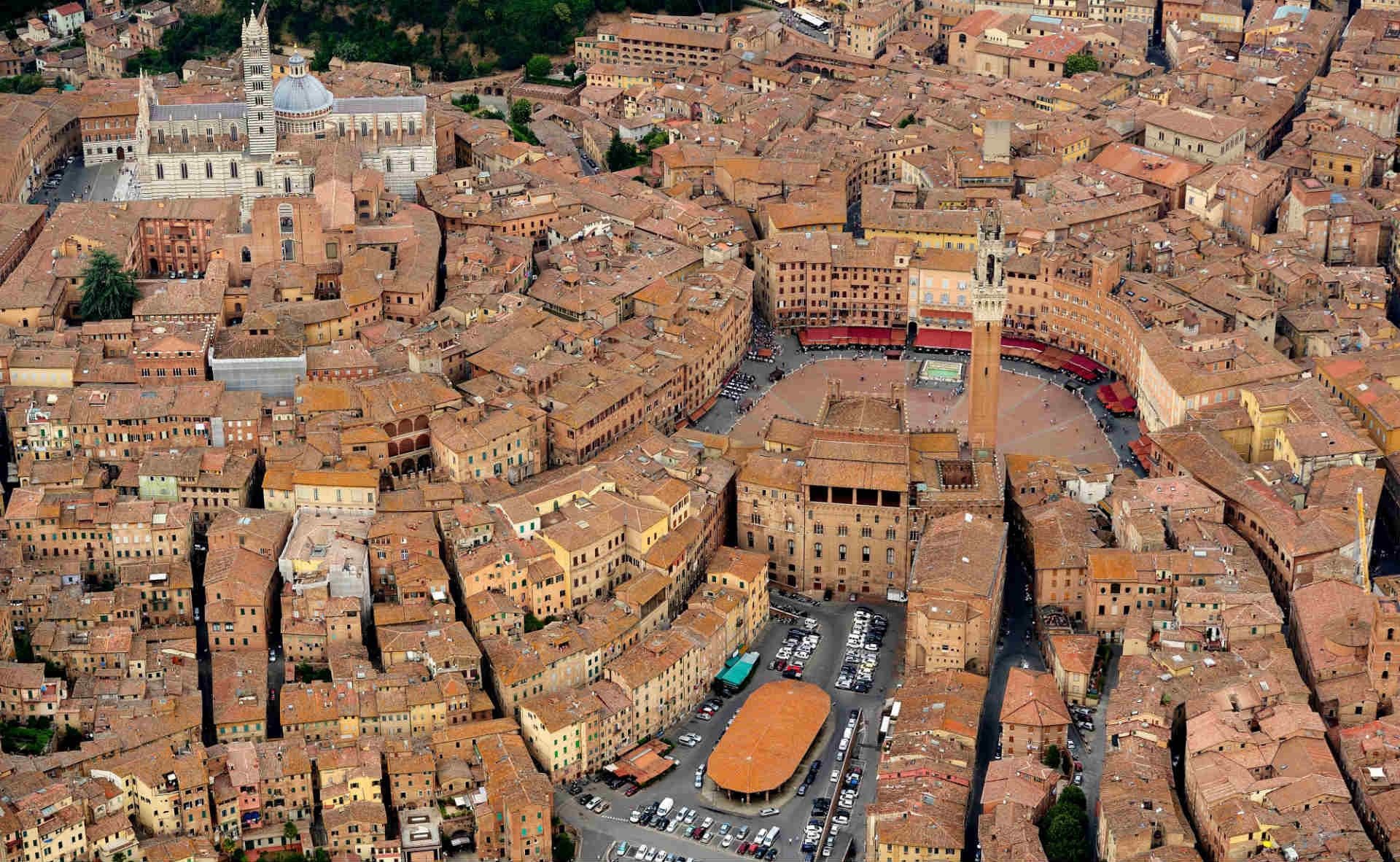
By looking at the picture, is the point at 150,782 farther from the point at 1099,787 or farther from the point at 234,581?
the point at 1099,787

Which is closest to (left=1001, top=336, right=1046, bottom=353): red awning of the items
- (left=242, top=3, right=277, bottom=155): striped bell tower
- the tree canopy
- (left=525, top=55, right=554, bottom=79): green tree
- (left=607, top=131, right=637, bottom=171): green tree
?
(left=607, top=131, right=637, bottom=171): green tree

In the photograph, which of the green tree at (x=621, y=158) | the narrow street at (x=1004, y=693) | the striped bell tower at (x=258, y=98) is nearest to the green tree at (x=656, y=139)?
the green tree at (x=621, y=158)

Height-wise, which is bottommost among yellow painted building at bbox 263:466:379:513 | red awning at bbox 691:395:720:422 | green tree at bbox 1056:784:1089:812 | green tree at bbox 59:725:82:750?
green tree at bbox 59:725:82:750

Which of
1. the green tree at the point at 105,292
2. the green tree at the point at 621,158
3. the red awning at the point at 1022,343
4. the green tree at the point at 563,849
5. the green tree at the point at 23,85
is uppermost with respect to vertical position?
the green tree at the point at 23,85

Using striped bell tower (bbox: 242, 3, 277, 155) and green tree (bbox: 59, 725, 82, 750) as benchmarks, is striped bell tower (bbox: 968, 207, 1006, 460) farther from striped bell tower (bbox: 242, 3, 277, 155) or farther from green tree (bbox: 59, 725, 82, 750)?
striped bell tower (bbox: 242, 3, 277, 155)

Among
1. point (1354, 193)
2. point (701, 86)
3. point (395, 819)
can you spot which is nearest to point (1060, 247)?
point (1354, 193)

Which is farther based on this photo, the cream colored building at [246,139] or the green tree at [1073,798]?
the cream colored building at [246,139]

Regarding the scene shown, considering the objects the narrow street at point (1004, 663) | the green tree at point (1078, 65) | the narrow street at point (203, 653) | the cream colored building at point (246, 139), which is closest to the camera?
the narrow street at point (1004, 663)

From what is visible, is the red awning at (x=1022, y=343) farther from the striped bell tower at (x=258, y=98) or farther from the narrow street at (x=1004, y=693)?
the striped bell tower at (x=258, y=98)
